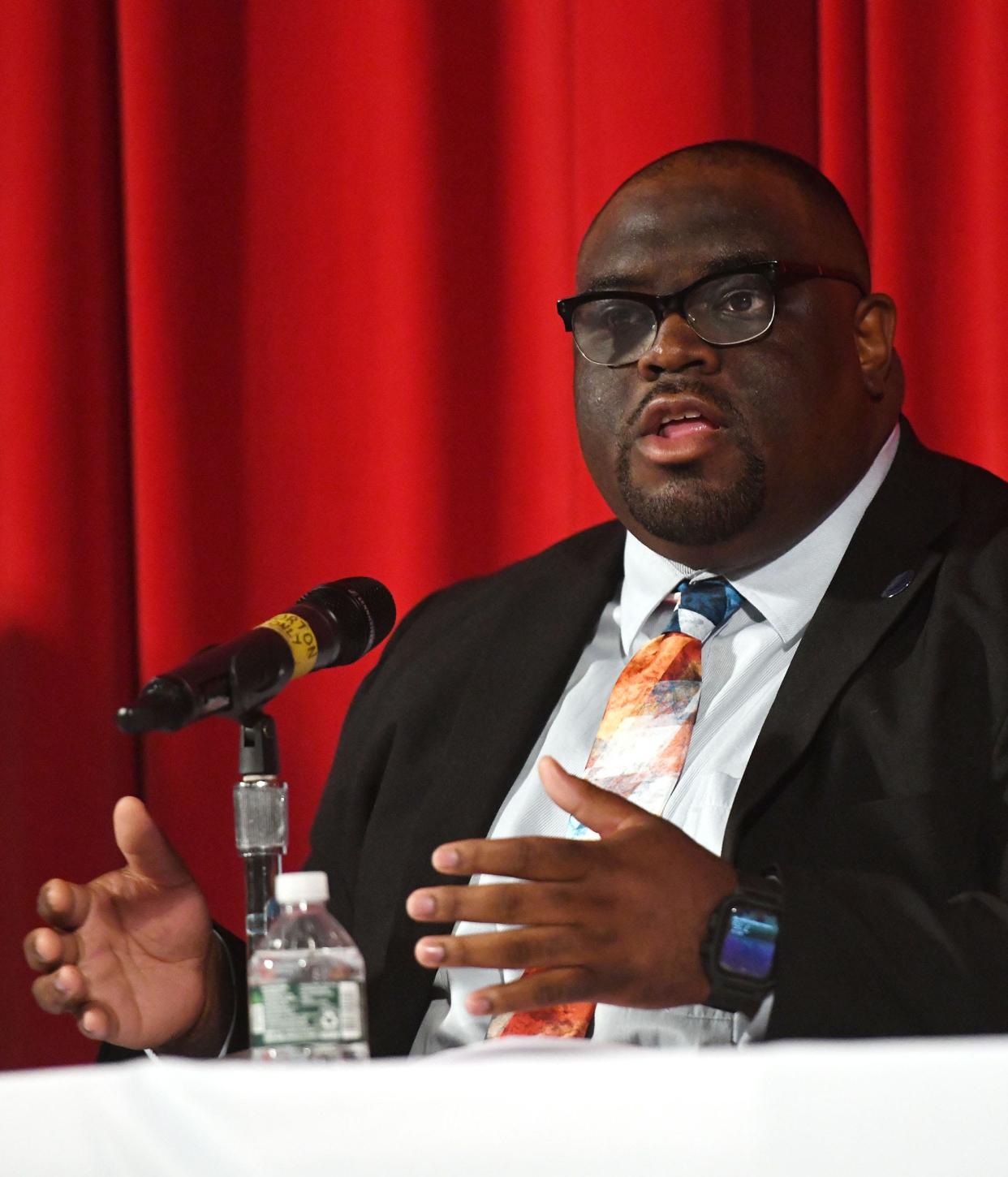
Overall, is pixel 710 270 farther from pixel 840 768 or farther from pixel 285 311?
pixel 285 311

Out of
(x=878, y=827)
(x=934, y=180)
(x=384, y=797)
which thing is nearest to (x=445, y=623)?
(x=384, y=797)

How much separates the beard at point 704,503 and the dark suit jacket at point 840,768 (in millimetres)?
118

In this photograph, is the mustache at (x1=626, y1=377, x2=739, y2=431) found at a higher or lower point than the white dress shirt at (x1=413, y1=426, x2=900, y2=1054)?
higher

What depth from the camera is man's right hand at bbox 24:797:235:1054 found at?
4.10 ft

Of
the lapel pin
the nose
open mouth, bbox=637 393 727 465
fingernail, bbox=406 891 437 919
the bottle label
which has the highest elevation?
the nose

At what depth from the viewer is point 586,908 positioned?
3.56ft

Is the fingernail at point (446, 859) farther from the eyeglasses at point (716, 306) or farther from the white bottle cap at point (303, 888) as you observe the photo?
the eyeglasses at point (716, 306)

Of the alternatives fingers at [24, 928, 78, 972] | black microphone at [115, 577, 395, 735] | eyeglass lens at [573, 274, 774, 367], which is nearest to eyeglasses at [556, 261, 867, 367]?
eyeglass lens at [573, 274, 774, 367]

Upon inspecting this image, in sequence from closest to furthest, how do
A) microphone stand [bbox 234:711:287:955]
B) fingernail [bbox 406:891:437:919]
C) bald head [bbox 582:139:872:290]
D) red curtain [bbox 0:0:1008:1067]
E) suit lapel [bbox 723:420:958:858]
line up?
1. fingernail [bbox 406:891:437:919]
2. microphone stand [bbox 234:711:287:955]
3. suit lapel [bbox 723:420:958:858]
4. bald head [bbox 582:139:872:290]
5. red curtain [bbox 0:0:1008:1067]

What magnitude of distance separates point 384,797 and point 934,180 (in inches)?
44.3

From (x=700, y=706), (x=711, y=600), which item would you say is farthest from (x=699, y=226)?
(x=700, y=706)

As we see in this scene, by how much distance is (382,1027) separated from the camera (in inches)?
63.2

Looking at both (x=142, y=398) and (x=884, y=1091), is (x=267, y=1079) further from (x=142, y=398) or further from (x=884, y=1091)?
(x=142, y=398)

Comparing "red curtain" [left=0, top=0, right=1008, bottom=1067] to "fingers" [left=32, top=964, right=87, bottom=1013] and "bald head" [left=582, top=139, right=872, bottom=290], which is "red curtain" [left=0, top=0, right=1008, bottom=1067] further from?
"fingers" [left=32, top=964, right=87, bottom=1013]
